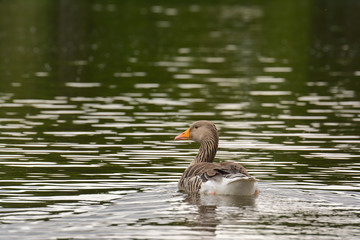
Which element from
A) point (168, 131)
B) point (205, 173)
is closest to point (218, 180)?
point (205, 173)

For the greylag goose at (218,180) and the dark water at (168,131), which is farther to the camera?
the greylag goose at (218,180)

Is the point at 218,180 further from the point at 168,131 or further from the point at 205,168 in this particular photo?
the point at 168,131

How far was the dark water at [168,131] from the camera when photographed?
44.4 feet

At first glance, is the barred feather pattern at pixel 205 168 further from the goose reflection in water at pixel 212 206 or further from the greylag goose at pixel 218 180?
the goose reflection in water at pixel 212 206

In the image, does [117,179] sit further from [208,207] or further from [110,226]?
[110,226]

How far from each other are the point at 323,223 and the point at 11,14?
221 ft

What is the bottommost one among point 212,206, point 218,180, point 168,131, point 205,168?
point 212,206

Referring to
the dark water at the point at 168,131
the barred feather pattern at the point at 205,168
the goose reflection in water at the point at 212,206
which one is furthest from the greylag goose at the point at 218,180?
the dark water at the point at 168,131

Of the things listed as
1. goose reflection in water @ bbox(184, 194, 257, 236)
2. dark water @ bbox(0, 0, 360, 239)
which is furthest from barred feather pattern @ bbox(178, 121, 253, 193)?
dark water @ bbox(0, 0, 360, 239)

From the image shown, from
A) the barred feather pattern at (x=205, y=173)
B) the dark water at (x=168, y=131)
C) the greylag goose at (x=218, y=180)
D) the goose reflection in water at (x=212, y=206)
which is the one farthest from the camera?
the barred feather pattern at (x=205, y=173)

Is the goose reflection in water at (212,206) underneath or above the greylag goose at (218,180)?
underneath

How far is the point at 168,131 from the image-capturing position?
915 inches

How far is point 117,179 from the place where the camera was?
1714 cm

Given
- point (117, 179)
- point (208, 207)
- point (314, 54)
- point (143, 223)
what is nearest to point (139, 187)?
point (117, 179)
